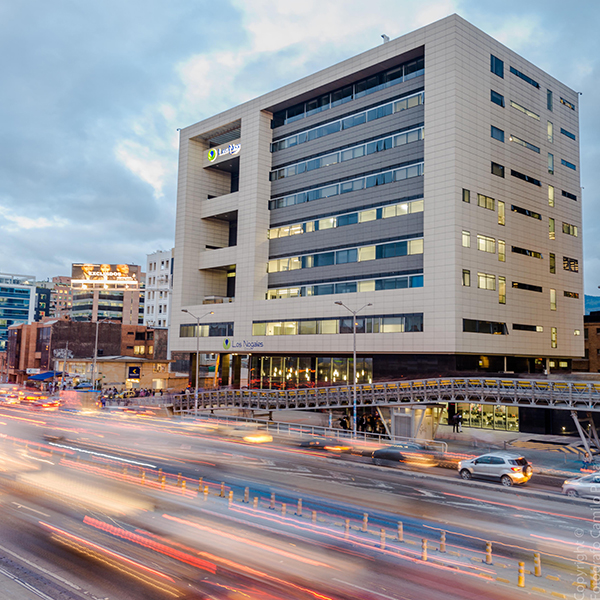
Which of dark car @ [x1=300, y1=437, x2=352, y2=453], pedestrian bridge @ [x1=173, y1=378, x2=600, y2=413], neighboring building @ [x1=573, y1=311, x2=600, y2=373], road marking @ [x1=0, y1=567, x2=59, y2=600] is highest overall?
neighboring building @ [x1=573, y1=311, x2=600, y2=373]

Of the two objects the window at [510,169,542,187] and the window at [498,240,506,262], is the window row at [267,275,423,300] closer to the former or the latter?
the window at [498,240,506,262]

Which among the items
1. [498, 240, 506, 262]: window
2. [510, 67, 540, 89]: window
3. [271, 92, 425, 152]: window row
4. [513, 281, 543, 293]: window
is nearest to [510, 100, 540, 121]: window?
[510, 67, 540, 89]: window

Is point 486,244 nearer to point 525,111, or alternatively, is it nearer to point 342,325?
point 342,325

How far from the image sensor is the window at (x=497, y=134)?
57.6 meters

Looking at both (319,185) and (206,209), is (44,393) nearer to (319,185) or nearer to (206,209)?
(206,209)

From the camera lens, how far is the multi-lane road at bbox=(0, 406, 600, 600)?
13.4m

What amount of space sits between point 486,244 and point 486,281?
3.92 m

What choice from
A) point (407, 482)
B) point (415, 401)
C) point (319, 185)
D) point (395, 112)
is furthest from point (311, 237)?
point (407, 482)

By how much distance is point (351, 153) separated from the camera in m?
64.1

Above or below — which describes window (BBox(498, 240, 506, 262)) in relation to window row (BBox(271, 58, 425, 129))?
below

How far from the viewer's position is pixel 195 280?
8075cm

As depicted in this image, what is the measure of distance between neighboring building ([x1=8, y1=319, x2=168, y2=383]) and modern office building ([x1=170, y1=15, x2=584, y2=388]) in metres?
34.9

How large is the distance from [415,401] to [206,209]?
49.3 meters

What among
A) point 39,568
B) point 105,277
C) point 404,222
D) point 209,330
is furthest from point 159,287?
point 39,568
